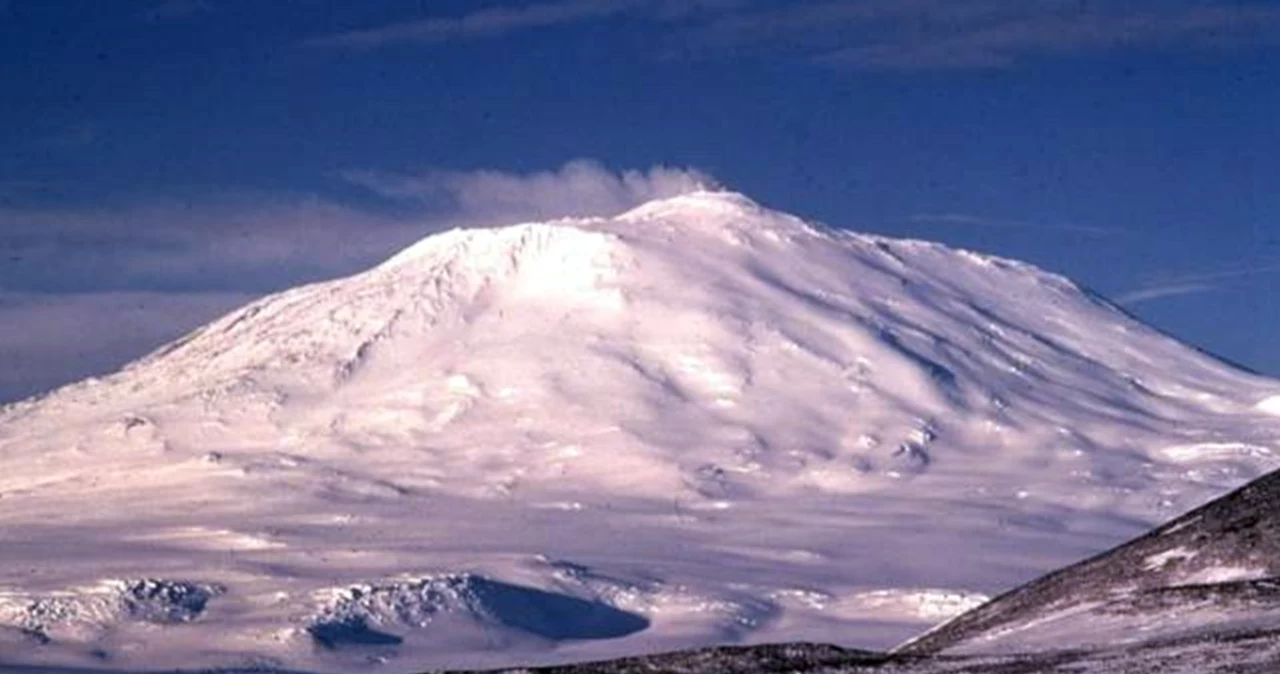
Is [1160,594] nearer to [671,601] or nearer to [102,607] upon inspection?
[671,601]

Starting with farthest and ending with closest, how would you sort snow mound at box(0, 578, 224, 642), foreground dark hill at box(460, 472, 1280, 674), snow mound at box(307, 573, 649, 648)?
snow mound at box(0, 578, 224, 642)
snow mound at box(307, 573, 649, 648)
foreground dark hill at box(460, 472, 1280, 674)

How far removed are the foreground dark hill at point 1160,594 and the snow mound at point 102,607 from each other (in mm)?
126204

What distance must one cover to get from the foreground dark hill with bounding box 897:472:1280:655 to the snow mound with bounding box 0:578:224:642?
12620cm

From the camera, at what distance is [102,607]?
6747 inches

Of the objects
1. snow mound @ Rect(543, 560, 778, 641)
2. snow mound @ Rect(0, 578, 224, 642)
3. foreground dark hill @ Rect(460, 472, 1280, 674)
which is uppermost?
snow mound @ Rect(543, 560, 778, 641)

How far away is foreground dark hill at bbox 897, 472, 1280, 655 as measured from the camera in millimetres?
35875

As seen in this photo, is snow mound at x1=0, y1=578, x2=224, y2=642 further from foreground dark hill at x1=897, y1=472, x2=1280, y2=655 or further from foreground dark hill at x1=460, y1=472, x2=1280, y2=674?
foreground dark hill at x1=460, y1=472, x2=1280, y2=674

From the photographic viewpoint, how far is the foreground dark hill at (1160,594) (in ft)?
118

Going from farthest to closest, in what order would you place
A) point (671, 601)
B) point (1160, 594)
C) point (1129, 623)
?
point (671, 601) < point (1160, 594) < point (1129, 623)

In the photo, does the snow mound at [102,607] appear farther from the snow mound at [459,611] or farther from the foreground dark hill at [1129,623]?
the foreground dark hill at [1129,623]

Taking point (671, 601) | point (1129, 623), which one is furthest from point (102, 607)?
point (1129, 623)

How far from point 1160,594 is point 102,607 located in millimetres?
141082

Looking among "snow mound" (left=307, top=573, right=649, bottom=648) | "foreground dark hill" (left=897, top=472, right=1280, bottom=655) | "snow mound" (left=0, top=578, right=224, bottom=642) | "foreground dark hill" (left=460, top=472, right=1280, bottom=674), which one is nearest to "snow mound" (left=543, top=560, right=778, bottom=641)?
"snow mound" (left=307, top=573, right=649, bottom=648)

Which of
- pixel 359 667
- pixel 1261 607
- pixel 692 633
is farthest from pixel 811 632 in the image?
pixel 1261 607
